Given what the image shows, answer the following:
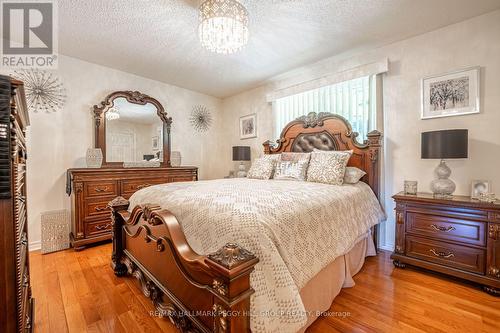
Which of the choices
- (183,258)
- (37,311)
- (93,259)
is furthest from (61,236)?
(183,258)

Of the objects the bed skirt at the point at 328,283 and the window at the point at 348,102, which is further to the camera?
the window at the point at 348,102

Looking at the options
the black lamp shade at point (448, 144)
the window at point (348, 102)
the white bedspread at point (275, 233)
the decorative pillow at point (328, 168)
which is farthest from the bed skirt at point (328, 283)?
the window at point (348, 102)

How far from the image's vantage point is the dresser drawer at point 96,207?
280 cm

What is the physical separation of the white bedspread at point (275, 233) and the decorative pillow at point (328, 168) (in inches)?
19.2

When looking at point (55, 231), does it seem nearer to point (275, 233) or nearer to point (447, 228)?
point (275, 233)

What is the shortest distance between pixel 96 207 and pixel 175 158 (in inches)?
55.7

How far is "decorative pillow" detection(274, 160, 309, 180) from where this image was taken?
108 inches

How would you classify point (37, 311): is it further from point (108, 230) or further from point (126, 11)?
point (126, 11)

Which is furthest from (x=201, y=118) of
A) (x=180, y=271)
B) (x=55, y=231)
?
(x=180, y=271)

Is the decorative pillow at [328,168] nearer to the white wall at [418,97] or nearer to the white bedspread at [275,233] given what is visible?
the white bedspread at [275,233]

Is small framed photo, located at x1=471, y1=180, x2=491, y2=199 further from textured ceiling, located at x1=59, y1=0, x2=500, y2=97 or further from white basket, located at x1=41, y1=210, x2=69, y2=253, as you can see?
white basket, located at x1=41, y1=210, x2=69, y2=253

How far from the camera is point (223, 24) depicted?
1782 millimetres

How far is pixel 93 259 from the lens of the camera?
2.48 metres

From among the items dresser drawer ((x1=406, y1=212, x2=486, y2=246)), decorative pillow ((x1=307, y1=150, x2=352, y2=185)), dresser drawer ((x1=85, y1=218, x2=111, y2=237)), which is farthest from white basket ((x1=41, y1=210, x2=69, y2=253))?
dresser drawer ((x1=406, y1=212, x2=486, y2=246))
